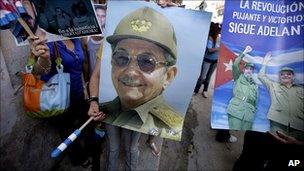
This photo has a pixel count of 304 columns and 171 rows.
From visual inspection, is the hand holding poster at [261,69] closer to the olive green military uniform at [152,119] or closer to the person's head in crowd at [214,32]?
the olive green military uniform at [152,119]

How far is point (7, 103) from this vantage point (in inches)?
103

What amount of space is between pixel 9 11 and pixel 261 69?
161 cm

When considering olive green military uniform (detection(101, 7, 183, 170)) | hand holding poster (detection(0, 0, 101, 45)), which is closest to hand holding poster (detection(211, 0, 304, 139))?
olive green military uniform (detection(101, 7, 183, 170))

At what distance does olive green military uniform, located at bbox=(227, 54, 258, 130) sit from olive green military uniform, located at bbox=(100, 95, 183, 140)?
0.36 m

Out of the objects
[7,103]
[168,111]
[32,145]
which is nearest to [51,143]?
[32,145]

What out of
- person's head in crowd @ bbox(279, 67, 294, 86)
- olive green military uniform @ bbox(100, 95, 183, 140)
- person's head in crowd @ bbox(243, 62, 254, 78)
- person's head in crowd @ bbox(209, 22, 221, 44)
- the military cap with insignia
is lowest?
olive green military uniform @ bbox(100, 95, 183, 140)

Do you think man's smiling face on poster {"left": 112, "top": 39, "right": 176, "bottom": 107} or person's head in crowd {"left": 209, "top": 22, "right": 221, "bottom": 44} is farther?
person's head in crowd {"left": 209, "top": 22, "right": 221, "bottom": 44}

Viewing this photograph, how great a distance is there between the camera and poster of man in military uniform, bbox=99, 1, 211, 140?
1.84 m

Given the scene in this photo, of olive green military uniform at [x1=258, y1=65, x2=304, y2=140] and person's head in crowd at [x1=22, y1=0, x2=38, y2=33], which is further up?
person's head in crowd at [x1=22, y1=0, x2=38, y2=33]

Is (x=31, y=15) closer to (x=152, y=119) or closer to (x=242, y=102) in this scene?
(x=152, y=119)

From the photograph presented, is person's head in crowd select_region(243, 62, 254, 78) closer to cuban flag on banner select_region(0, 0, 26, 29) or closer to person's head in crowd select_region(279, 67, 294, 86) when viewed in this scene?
person's head in crowd select_region(279, 67, 294, 86)

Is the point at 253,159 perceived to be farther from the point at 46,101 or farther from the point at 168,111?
the point at 46,101

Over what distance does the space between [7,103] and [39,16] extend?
119cm

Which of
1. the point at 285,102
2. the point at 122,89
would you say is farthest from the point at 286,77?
the point at 122,89
